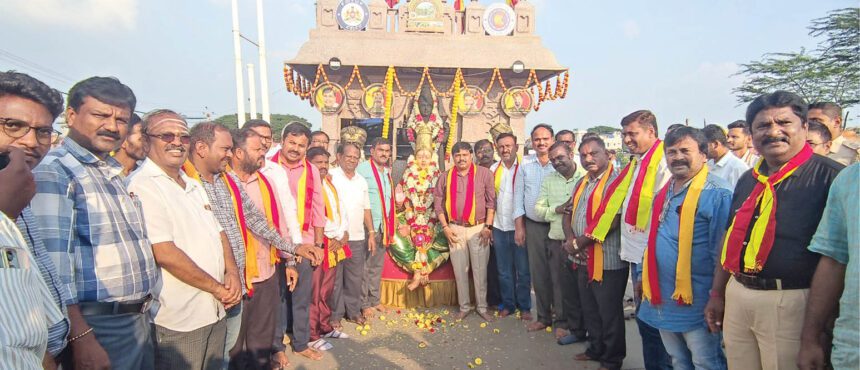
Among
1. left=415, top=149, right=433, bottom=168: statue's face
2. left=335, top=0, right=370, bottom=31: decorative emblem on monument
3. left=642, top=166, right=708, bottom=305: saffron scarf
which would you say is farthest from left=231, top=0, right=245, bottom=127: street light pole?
left=642, top=166, right=708, bottom=305: saffron scarf

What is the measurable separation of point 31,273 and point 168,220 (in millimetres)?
1071

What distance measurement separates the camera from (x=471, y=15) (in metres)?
11.4

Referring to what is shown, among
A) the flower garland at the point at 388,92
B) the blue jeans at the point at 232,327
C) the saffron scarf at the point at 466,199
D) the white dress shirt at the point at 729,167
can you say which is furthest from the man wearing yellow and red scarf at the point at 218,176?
the flower garland at the point at 388,92

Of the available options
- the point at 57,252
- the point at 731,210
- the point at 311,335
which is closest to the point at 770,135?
the point at 731,210

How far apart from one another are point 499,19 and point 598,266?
9.43 m

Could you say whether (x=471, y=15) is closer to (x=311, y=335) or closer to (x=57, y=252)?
(x=311, y=335)

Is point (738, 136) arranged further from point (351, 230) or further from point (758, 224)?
point (351, 230)

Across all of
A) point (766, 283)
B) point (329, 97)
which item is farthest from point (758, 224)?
point (329, 97)

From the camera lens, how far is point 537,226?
15.3 feet

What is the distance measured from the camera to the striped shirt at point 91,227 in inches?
65.4

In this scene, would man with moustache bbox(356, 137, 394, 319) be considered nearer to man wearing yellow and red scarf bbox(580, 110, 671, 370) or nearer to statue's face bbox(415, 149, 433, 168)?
statue's face bbox(415, 149, 433, 168)

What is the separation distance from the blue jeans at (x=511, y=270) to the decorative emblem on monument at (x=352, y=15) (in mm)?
7819

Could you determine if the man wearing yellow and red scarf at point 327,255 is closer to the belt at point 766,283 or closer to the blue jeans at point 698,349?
the blue jeans at point 698,349

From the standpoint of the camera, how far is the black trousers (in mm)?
3484
